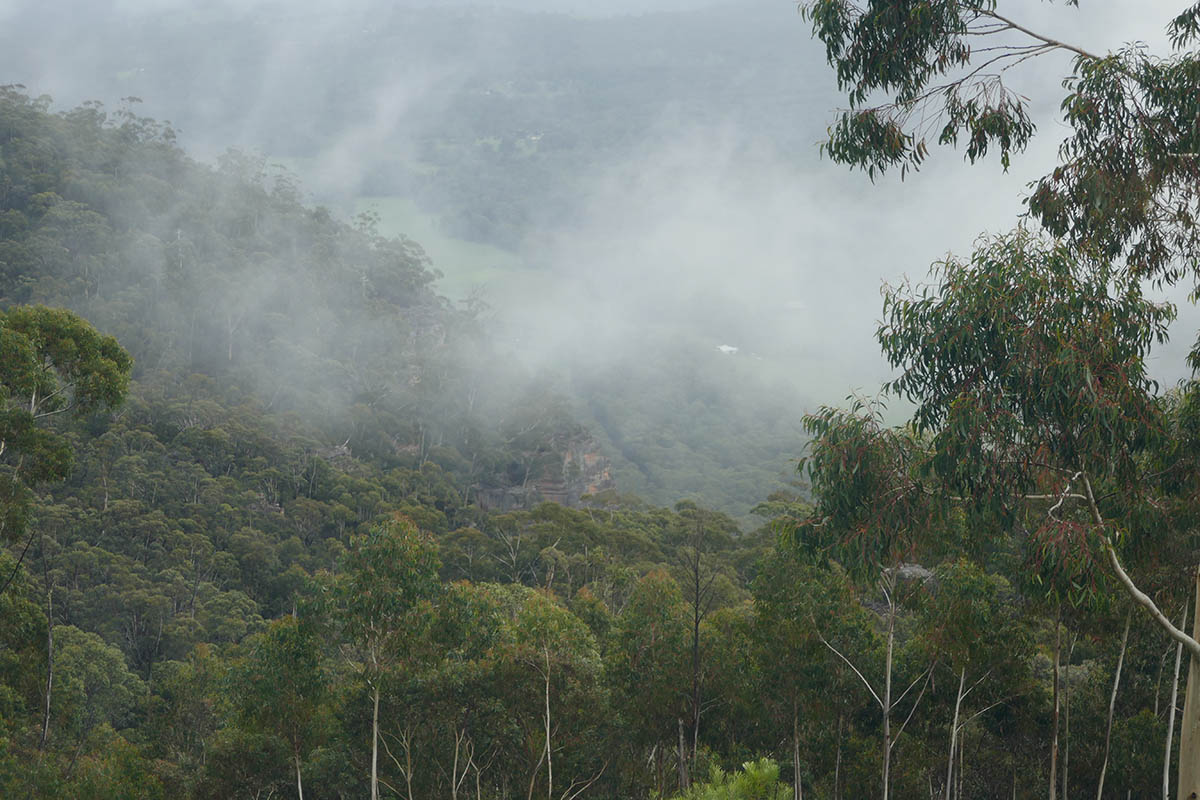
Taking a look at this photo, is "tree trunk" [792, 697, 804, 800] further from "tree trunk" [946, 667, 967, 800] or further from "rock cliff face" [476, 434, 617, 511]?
"rock cliff face" [476, 434, 617, 511]

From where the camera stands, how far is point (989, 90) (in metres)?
8.52

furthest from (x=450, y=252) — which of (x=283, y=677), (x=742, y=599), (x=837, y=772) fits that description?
(x=837, y=772)

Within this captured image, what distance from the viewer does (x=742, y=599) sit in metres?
31.0

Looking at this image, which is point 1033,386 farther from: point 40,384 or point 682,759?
point 682,759

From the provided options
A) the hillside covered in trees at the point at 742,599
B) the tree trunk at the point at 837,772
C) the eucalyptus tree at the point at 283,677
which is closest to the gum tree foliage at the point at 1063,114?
the hillside covered in trees at the point at 742,599

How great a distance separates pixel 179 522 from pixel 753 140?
156292 millimetres

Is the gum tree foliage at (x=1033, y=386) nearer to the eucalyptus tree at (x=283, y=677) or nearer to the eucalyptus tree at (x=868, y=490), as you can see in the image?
the eucalyptus tree at (x=868, y=490)

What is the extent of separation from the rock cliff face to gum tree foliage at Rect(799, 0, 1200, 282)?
186 feet

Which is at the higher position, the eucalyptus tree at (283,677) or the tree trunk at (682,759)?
the eucalyptus tree at (283,677)

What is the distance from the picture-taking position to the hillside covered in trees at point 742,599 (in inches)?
278

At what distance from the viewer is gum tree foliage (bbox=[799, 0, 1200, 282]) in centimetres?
772

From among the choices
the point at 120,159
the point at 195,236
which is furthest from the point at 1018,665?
the point at 120,159

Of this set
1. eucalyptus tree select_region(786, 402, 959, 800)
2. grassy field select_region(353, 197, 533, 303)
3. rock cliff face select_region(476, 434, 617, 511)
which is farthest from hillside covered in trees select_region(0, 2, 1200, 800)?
grassy field select_region(353, 197, 533, 303)

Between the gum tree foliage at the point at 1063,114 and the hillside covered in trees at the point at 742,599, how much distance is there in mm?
41
